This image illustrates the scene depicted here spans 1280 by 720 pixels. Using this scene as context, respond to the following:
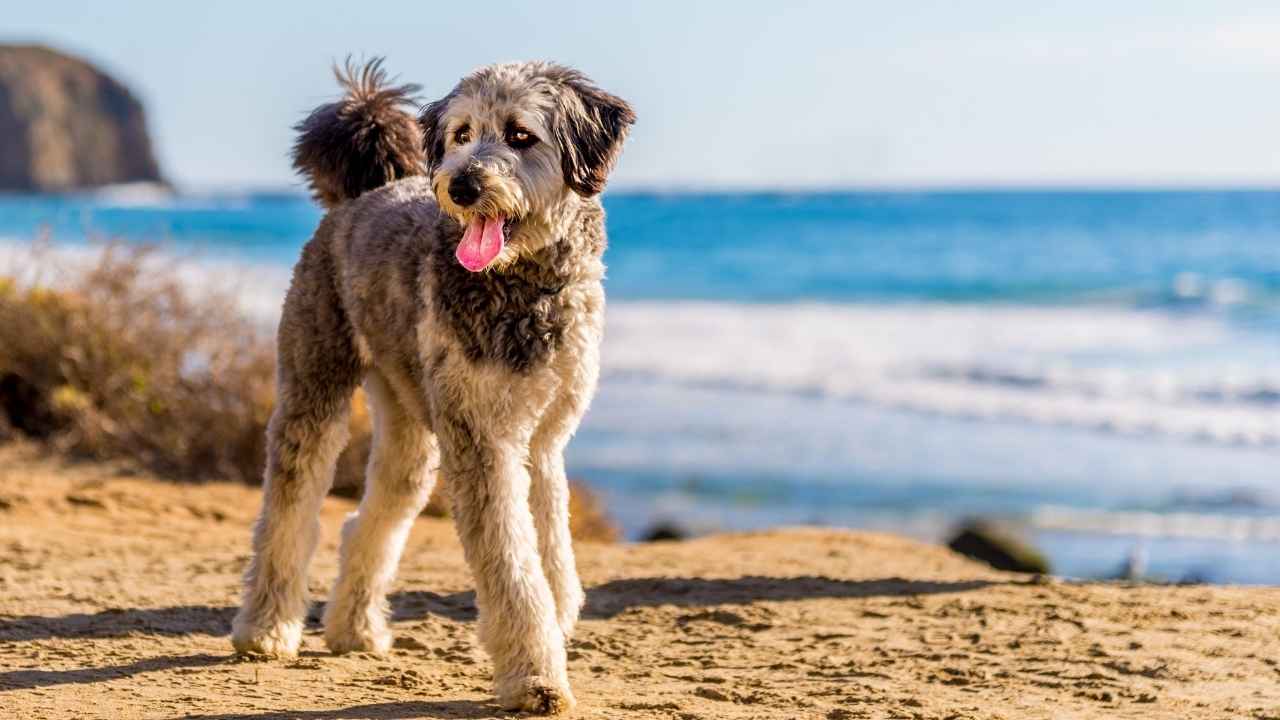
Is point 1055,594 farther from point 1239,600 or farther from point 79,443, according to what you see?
point 79,443

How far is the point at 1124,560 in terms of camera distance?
34.8ft

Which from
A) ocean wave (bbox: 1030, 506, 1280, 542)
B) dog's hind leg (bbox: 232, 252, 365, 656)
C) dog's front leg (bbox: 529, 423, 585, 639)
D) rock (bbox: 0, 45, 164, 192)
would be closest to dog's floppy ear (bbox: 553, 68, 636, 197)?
dog's front leg (bbox: 529, 423, 585, 639)

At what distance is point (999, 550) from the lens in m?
10.5

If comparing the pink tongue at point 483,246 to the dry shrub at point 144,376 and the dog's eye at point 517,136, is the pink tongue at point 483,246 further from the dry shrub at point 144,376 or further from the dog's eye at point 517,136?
the dry shrub at point 144,376

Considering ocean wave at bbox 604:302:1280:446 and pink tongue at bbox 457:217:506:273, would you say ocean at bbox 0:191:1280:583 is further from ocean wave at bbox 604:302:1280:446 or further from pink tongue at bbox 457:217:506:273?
pink tongue at bbox 457:217:506:273

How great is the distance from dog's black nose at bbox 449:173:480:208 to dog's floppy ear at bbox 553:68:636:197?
0.39m

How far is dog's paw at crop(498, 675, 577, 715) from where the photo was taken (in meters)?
5.34

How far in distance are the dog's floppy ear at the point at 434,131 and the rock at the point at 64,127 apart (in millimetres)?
117059

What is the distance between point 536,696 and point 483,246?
156cm

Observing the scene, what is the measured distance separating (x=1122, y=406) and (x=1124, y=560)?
687cm

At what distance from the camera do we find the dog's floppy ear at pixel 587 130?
5.15 m

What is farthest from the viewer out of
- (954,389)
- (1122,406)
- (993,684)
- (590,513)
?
(954,389)

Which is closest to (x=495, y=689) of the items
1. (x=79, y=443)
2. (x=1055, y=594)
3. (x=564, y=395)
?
(x=564, y=395)

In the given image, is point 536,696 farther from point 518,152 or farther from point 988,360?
point 988,360
